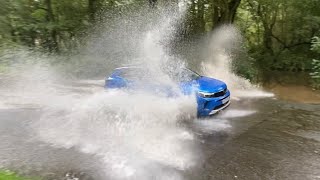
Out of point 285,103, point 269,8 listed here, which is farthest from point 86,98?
point 269,8

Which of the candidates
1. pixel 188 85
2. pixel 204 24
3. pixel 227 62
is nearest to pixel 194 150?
pixel 188 85

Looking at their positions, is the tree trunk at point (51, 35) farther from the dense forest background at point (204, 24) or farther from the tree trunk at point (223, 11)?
the tree trunk at point (223, 11)

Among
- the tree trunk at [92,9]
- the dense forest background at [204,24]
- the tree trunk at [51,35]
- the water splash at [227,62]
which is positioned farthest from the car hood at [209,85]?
the tree trunk at [51,35]

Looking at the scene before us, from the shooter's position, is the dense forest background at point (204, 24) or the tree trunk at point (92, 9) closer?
the dense forest background at point (204, 24)

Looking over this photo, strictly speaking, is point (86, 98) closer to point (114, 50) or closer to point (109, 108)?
point (109, 108)

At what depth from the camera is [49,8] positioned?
64.7 ft

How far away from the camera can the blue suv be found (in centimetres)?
1045

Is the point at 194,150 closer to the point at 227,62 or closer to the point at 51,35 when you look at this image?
the point at 227,62

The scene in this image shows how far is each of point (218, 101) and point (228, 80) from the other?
7.81 metres

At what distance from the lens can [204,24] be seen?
75.3 feet

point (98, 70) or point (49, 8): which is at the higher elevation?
point (49, 8)

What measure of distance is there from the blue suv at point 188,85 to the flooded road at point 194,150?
530 millimetres

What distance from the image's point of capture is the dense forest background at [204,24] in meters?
19.1

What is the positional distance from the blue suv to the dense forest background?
8.01 metres
